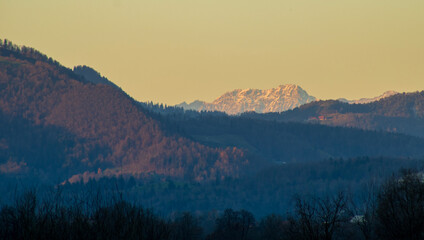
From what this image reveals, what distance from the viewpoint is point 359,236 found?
18912cm

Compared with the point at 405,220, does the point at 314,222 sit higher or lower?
lower

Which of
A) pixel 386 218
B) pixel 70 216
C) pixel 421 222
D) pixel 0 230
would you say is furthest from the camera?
→ pixel 70 216

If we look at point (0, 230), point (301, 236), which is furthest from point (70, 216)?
point (301, 236)

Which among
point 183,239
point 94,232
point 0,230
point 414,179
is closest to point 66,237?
point 94,232

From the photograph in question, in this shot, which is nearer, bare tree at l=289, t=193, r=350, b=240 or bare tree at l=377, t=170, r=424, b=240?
bare tree at l=289, t=193, r=350, b=240

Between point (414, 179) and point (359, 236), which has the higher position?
point (414, 179)

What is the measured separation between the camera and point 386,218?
108 meters

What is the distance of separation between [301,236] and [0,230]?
141 ft

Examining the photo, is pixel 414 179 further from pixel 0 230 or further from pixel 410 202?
pixel 0 230

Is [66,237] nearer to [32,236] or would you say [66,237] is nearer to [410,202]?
[32,236]

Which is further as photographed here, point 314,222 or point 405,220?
point 314,222

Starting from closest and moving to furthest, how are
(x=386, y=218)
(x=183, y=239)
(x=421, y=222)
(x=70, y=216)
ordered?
1. (x=421, y=222)
2. (x=386, y=218)
3. (x=70, y=216)
4. (x=183, y=239)

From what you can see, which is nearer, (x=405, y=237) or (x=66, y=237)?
(x=405, y=237)

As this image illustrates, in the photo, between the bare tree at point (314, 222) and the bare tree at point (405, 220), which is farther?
the bare tree at point (405, 220)
